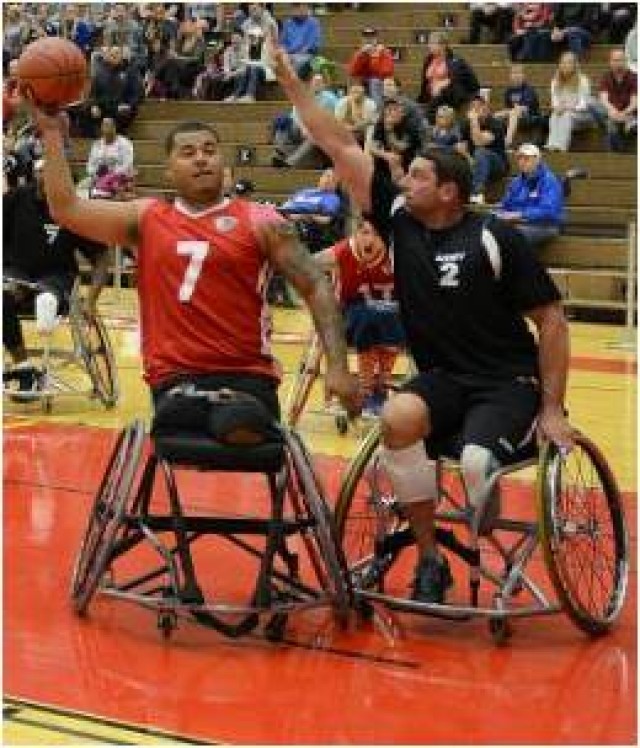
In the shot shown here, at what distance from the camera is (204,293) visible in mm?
4711

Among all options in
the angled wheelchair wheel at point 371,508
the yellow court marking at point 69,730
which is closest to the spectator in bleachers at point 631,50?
the angled wheelchair wheel at point 371,508

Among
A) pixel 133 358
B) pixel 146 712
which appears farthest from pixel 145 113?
pixel 146 712

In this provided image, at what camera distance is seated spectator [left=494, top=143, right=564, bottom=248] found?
13516 millimetres

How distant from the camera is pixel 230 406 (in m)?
4.54

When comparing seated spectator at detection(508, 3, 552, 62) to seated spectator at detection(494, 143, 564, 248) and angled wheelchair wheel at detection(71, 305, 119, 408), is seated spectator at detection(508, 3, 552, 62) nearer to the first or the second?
seated spectator at detection(494, 143, 564, 248)

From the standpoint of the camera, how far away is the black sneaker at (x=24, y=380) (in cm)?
881

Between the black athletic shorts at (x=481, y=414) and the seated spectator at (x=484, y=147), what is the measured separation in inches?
405

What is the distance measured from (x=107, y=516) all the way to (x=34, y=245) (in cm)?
465

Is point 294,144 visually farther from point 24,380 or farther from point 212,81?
point 24,380

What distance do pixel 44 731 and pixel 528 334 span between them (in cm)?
201

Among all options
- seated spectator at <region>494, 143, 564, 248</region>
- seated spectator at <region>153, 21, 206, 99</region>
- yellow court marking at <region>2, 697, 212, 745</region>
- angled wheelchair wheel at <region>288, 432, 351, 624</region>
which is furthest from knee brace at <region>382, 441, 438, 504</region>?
seated spectator at <region>153, 21, 206, 99</region>

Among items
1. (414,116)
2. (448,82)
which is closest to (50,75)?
(414,116)

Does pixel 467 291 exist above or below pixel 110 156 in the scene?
above

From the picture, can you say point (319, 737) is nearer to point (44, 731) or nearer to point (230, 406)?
point (44, 731)
